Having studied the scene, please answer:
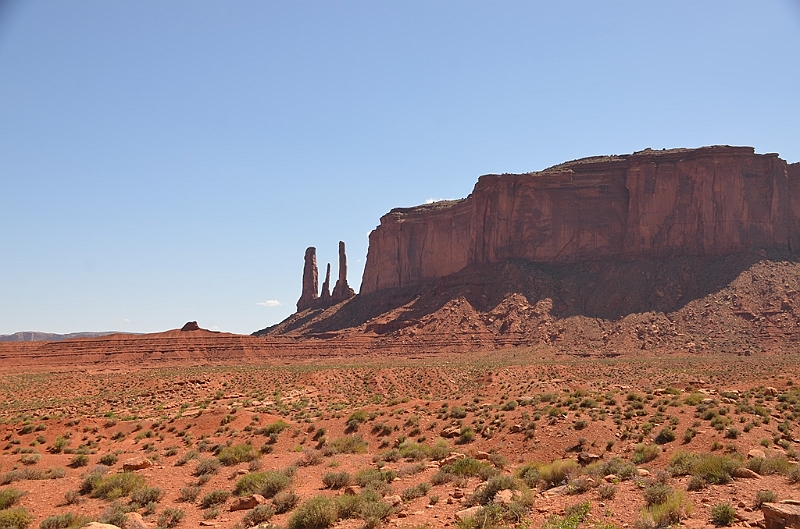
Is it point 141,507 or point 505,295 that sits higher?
point 505,295

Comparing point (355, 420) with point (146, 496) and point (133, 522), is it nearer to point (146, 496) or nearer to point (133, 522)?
point (146, 496)

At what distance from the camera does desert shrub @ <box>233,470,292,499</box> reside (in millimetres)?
13703

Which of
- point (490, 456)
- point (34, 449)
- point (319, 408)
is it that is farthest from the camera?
point (319, 408)

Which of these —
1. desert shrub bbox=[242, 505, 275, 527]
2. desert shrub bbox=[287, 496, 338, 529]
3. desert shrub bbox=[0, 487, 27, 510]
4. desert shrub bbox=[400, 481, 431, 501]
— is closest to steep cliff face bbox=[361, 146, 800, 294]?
desert shrub bbox=[400, 481, 431, 501]

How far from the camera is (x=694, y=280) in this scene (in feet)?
241

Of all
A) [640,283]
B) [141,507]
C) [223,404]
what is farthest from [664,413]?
[640,283]

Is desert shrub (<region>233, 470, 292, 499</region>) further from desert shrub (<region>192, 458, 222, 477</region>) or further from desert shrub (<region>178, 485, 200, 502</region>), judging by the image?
desert shrub (<region>192, 458, 222, 477</region>)

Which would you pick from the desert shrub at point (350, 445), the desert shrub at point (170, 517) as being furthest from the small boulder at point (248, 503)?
the desert shrub at point (350, 445)

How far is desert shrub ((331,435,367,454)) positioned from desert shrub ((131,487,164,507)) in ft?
23.0

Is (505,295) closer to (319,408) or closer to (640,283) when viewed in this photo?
(640,283)

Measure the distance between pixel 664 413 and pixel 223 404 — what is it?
20515 millimetres

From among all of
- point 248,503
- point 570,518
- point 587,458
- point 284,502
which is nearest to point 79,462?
point 248,503

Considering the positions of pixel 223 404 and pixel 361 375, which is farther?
pixel 361 375

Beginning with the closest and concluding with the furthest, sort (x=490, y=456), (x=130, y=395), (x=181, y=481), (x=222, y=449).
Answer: (x=181, y=481), (x=490, y=456), (x=222, y=449), (x=130, y=395)
